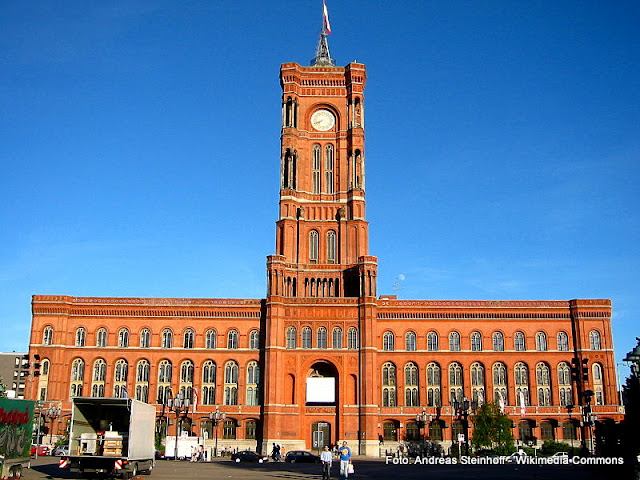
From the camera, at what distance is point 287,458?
60.3m

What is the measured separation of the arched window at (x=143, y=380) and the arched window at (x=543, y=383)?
40422mm

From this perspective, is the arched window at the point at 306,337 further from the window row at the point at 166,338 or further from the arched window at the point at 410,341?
the arched window at the point at 410,341

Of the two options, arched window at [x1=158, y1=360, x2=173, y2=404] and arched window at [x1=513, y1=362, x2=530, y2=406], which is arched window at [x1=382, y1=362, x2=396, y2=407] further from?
arched window at [x1=158, y1=360, x2=173, y2=404]

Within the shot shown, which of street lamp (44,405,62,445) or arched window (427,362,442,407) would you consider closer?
street lamp (44,405,62,445)

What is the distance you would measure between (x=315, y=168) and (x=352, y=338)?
71.0 ft

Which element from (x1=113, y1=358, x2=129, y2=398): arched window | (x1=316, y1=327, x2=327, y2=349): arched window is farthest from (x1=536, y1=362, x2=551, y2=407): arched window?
(x1=113, y1=358, x2=129, y2=398): arched window

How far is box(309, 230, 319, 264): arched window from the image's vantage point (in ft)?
260

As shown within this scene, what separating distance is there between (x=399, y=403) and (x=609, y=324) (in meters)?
23.2

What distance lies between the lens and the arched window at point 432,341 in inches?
2926

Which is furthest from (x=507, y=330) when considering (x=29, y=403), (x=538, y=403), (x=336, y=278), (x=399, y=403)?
(x=29, y=403)

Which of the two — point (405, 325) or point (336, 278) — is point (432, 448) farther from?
point (336, 278)

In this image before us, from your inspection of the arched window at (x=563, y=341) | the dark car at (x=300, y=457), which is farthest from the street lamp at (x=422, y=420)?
the arched window at (x=563, y=341)

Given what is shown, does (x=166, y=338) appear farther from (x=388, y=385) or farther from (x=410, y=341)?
(x=410, y=341)

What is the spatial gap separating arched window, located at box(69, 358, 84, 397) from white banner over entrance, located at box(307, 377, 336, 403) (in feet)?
78.2
